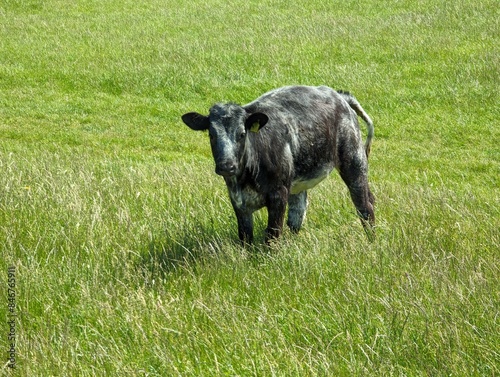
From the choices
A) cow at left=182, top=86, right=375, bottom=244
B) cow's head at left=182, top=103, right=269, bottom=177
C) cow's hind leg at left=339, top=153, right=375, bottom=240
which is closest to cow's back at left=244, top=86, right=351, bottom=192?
cow at left=182, top=86, right=375, bottom=244

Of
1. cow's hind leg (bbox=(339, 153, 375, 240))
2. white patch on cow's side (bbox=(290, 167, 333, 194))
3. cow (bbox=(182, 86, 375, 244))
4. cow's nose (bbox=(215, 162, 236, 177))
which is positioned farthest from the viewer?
cow's hind leg (bbox=(339, 153, 375, 240))

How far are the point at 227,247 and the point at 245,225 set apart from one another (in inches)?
28.9

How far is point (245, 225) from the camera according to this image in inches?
313

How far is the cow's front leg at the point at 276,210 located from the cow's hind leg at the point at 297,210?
2.93 feet

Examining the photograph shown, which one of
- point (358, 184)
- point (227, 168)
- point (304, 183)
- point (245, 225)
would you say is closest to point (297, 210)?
point (304, 183)

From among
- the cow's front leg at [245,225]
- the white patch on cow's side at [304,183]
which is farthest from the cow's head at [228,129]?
the white patch on cow's side at [304,183]

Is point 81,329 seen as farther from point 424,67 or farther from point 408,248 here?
point 424,67

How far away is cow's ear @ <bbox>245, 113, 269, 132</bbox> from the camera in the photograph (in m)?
7.61

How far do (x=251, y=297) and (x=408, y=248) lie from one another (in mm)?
1605

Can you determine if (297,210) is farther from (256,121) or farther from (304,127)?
(256,121)

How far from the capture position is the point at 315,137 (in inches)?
342

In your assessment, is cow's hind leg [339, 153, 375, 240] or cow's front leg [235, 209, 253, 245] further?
cow's hind leg [339, 153, 375, 240]

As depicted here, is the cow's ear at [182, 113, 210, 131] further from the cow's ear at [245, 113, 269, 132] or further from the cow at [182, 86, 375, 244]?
the cow's ear at [245, 113, 269, 132]

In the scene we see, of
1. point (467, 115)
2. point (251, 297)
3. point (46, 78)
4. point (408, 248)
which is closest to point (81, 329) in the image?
point (251, 297)
